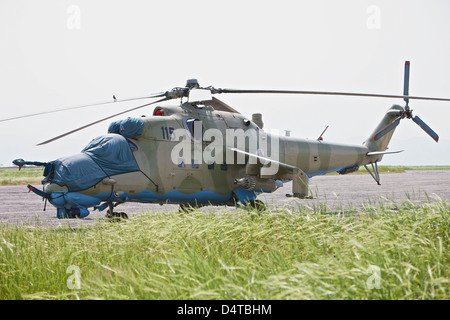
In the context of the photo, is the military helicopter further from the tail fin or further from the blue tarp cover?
the tail fin

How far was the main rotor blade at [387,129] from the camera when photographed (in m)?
16.0

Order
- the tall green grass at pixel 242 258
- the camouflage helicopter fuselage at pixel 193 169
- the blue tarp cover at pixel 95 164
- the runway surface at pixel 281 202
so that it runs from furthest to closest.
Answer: the camouflage helicopter fuselage at pixel 193 169
the blue tarp cover at pixel 95 164
the runway surface at pixel 281 202
the tall green grass at pixel 242 258

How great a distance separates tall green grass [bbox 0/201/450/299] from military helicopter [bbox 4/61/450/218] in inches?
74.0

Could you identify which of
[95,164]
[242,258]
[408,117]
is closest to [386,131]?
[408,117]

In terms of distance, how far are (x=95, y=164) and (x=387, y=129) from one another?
11629 millimetres

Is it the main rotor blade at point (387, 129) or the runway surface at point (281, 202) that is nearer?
the runway surface at point (281, 202)

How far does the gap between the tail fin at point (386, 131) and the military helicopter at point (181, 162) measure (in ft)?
11.2

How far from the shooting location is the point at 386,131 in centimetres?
1630

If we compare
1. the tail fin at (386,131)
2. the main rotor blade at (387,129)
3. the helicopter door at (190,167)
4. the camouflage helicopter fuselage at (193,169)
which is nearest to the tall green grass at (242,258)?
the camouflage helicopter fuselage at (193,169)

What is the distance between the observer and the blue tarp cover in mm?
9086

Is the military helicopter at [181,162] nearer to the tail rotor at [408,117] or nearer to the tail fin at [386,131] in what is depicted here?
the tail fin at [386,131]

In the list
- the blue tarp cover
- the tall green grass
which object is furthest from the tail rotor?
the blue tarp cover

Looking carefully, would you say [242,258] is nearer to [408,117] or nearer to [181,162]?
[181,162]

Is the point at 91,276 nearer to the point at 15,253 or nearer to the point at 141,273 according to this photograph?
the point at 141,273
